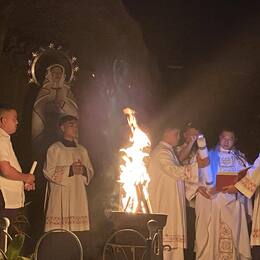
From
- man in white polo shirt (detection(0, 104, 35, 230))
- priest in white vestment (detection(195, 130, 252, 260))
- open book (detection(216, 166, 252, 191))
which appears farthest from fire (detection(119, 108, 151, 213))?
priest in white vestment (detection(195, 130, 252, 260))

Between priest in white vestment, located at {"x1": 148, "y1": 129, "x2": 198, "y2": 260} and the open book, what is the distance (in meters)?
0.37

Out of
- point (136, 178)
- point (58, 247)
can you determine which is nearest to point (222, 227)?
point (136, 178)

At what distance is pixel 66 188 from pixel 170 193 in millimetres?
1515

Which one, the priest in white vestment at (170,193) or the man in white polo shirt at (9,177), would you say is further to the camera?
the priest in white vestment at (170,193)

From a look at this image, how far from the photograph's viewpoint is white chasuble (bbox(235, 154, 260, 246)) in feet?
30.4

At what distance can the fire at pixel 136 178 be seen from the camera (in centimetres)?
806

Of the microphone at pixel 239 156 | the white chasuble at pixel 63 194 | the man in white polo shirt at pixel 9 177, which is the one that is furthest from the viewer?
the microphone at pixel 239 156

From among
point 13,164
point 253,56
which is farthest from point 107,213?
point 253,56

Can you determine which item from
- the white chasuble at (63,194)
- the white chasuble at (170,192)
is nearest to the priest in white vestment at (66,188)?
the white chasuble at (63,194)

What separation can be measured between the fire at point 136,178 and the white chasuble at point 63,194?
4.32 ft

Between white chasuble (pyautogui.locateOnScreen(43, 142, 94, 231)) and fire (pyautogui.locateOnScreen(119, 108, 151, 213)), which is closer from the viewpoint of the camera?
fire (pyautogui.locateOnScreen(119, 108, 151, 213))

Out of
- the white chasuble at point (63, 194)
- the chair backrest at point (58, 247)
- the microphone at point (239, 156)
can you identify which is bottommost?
the chair backrest at point (58, 247)

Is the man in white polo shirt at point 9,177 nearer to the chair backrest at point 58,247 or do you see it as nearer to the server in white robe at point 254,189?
the chair backrest at point 58,247

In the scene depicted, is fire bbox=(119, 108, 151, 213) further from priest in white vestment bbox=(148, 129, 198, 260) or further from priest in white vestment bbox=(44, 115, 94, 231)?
priest in white vestment bbox=(44, 115, 94, 231)
